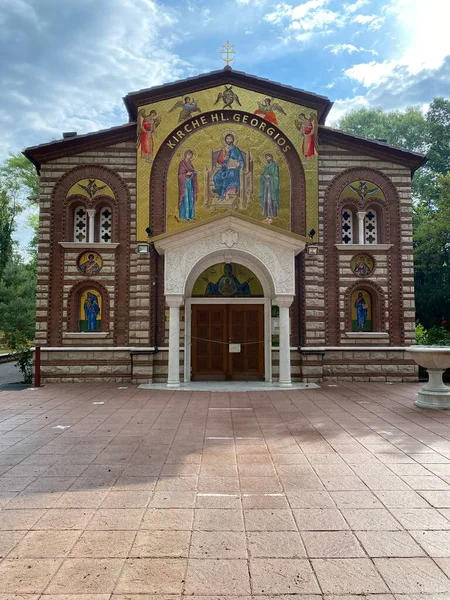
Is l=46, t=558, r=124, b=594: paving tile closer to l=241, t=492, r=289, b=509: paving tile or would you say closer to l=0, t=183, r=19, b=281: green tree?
l=241, t=492, r=289, b=509: paving tile

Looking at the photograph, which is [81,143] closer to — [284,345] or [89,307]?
[89,307]

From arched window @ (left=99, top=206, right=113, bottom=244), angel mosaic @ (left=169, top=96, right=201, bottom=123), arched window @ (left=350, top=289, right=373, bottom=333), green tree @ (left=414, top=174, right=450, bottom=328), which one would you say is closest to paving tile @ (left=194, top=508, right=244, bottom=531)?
arched window @ (left=350, top=289, right=373, bottom=333)

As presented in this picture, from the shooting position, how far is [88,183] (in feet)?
52.4

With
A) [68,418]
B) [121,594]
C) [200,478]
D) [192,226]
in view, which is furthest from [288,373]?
[121,594]

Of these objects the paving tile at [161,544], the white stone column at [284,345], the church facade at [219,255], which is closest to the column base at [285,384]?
the white stone column at [284,345]

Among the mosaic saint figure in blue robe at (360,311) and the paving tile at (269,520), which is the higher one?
the mosaic saint figure in blue robe at (360,311)

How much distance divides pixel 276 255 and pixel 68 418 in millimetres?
8035

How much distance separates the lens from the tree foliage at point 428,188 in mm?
22875

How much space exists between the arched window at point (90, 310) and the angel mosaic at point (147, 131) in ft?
17.5

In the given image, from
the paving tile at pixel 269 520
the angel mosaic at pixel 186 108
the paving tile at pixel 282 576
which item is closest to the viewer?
the paving tile at pixel 282 576

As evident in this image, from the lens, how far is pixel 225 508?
479 centimetres

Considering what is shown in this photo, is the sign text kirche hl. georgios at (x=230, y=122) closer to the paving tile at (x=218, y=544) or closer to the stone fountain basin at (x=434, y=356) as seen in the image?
the stone fountain basin at (x=434, y=356)

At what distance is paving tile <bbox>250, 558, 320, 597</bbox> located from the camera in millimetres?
3289

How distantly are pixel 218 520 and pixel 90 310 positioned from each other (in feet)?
40.8
